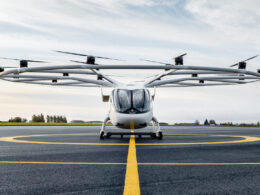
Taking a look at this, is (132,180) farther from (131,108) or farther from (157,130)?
(157,130)

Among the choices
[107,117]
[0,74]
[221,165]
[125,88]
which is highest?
[0,74]

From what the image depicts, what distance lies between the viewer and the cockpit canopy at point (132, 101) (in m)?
15.7

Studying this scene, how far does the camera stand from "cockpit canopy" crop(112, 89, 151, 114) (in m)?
15.7

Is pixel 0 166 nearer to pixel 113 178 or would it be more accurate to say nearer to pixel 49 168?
pixel 49 168

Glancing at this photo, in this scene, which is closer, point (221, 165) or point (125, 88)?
point (221, 165)

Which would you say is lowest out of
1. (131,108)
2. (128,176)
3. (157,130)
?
(128,176)

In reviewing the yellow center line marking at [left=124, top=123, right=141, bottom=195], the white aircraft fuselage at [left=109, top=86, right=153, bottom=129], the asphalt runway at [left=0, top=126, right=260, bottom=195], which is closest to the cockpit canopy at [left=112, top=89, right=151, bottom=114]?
the white aircraft fuselage at [left=109, top=86, right=153, bottom=129]

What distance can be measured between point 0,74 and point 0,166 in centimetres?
1775

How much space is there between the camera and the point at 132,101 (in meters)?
15.8

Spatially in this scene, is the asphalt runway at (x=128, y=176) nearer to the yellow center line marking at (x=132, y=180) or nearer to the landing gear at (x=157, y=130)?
the yellow center line marking at (x=132, y=180)

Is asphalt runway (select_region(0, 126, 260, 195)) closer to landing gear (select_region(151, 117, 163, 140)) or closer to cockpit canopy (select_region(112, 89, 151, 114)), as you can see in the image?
cockpit canopy (select_region(112, 89, 151, 114))

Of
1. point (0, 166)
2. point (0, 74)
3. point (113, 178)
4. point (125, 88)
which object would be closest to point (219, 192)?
point (113, 178)

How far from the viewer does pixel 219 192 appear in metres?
4.95

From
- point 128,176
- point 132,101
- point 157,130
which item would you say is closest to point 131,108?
point 132,101
